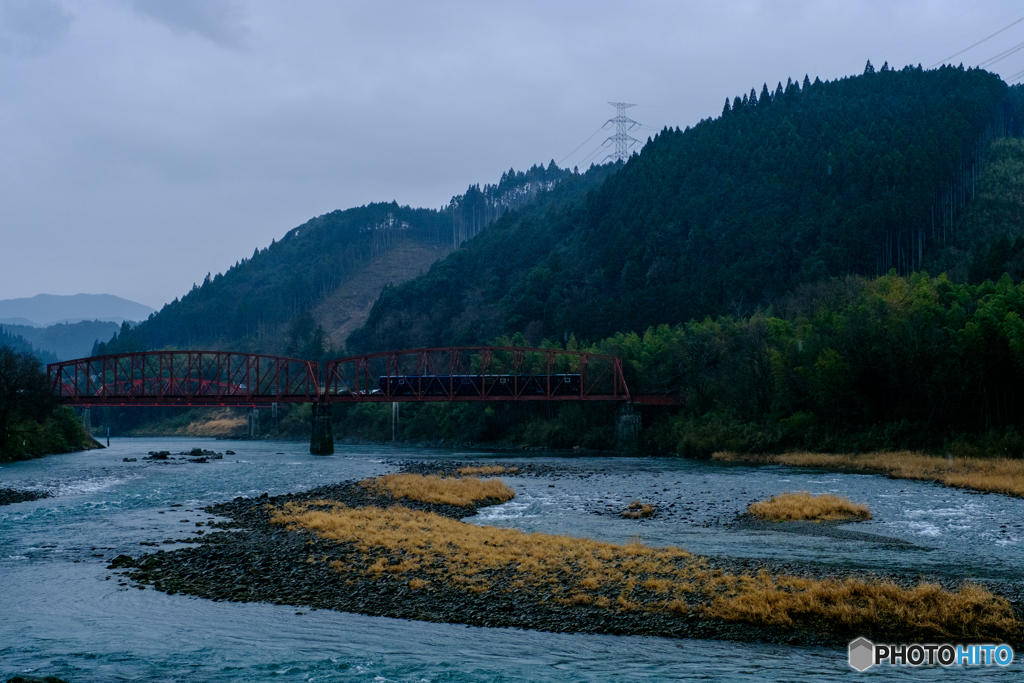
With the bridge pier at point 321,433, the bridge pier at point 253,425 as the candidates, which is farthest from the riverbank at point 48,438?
the bridge pier at point 253,425

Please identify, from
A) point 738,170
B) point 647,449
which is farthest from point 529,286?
point 647,449

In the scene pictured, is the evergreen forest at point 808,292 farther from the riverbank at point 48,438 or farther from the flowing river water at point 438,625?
the riverbank at point 48,438

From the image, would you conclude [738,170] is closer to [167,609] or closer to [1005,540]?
[1005,540]

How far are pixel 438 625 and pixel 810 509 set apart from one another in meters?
23.5

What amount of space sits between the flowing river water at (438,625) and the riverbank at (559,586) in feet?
A: 3.04

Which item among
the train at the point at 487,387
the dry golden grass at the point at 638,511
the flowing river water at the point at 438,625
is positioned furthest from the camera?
the train at the point at 487,387

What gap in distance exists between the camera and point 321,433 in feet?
362

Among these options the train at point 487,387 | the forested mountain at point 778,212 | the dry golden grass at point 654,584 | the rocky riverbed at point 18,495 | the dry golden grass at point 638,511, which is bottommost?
the rocky riverbed at point 18,495

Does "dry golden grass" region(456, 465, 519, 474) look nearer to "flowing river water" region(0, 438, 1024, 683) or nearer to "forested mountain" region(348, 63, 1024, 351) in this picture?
"flowing river water" region(0, 438, 1024, 683)

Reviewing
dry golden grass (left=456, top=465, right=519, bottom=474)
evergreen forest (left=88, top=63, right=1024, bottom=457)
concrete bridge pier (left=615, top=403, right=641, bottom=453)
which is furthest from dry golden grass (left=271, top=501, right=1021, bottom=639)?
concrete bridge pier (left=615, top=403, right=641, bottom=453)

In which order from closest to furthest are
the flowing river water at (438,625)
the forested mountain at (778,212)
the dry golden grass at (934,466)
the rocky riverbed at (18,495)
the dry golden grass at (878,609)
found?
the flowing river water at (438,625) < the dry golden grass at (878,609) < the dry golden grass at (934,466) < the rocky riverbed at (18,495) < the forested mountain at (778,212)

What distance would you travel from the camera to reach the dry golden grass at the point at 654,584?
63.1 feet

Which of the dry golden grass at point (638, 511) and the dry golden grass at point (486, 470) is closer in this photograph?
the dry golden grass at point (638, 511)

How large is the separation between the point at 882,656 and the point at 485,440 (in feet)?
374
